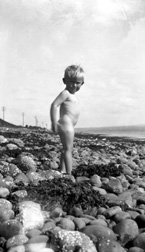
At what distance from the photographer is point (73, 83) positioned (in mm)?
6734

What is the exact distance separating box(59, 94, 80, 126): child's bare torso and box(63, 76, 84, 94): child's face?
0.13 metres

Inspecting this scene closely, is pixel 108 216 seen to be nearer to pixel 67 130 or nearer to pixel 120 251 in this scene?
pixel 120 251

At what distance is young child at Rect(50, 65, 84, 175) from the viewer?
6672 millimetres

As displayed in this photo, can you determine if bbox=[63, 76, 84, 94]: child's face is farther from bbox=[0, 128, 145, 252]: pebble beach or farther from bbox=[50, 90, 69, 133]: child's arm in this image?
bbox=[0, 128, 145, 252]: pebble beach

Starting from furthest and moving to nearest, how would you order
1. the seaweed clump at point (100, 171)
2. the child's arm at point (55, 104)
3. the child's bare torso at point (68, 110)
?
1. the seaweed clump at point (100, 171)
2. the child's bare torso at point (68, 110)
3. the child's arm at point (55, 104)

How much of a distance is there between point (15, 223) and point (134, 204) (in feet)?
6.11

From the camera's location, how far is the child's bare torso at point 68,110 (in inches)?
267

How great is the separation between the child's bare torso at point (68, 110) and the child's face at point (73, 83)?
125 mm

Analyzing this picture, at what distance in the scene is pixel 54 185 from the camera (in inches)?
201

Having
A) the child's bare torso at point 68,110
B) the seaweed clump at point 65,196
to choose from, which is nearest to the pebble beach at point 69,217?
the seaweed clump at point 65,196

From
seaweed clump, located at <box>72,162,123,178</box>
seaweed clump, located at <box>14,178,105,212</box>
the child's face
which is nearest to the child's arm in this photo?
the child's face

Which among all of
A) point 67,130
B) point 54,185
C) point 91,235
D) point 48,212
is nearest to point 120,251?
point 91,235

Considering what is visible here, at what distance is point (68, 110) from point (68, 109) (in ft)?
0.06

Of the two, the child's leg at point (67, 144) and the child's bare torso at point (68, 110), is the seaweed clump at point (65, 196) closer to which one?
the child's leg at point (67, 144)
